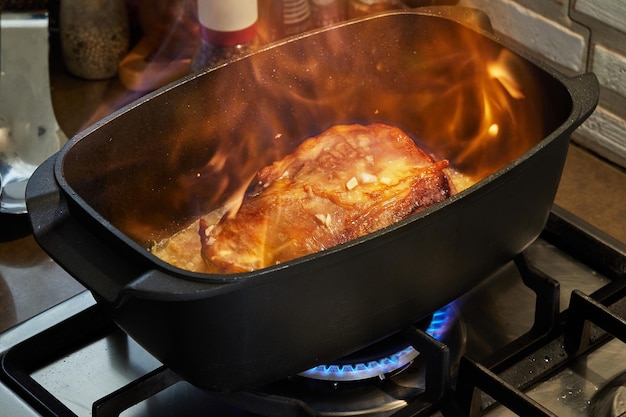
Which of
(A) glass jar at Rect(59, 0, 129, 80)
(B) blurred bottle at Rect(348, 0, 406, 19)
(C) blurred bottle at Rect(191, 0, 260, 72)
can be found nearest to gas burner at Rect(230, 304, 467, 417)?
(C) blurred bottle at Rect(191, 0, 260, 72)

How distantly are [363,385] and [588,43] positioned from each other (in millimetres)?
676

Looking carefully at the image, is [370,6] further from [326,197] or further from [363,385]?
[363,385]

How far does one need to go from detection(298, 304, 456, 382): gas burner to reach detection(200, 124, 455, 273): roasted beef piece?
13 centimetres

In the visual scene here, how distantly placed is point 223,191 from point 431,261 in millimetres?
389

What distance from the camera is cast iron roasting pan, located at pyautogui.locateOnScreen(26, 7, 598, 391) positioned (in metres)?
0.84

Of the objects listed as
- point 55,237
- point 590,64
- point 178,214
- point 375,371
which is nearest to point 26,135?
point 178,214

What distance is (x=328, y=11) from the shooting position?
1533mm

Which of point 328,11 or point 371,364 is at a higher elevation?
point 328,11

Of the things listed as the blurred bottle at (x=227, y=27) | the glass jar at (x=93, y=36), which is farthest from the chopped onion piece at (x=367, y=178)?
the glass jar at (x=93, y=36)

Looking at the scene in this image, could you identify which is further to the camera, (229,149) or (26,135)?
(26,135)

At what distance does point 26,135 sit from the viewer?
4.79 ft

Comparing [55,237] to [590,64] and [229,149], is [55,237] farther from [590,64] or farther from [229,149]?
[590,64]

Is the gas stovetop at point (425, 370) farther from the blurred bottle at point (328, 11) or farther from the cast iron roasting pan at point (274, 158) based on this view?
the blurred bottle at point (328, 11)

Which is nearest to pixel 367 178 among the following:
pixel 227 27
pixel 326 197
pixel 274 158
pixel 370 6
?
pixel 326 197
